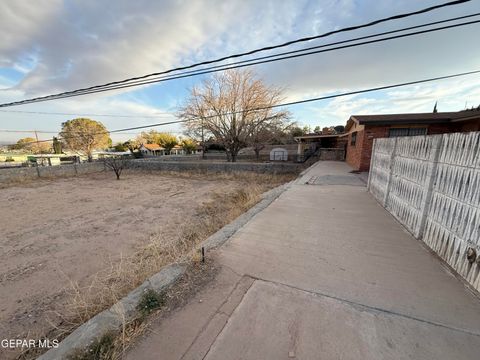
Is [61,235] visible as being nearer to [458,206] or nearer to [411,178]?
[458,206]

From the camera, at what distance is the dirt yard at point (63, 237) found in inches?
118

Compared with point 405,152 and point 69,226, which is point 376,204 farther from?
point 69,226

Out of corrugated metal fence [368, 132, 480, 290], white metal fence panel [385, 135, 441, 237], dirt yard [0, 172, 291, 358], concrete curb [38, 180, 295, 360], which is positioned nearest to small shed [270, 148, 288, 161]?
dirt yard [0, 172, 291, 358]

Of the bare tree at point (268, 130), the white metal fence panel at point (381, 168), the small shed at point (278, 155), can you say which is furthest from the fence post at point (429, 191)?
the small shed at point (278, 155)

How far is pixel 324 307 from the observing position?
6.24ft

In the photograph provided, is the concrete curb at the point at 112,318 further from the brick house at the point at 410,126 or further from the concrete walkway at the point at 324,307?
the brick house at the point at 410,126

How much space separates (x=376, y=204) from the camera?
5273 mm

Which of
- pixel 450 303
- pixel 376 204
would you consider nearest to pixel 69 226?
pixel 450 303

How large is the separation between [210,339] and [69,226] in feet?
23.2

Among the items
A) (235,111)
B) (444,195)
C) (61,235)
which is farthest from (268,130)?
(444,195)

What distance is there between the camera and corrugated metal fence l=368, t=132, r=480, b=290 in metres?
2.26

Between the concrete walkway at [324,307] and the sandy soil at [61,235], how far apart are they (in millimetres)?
2375

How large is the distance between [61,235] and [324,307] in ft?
22.9

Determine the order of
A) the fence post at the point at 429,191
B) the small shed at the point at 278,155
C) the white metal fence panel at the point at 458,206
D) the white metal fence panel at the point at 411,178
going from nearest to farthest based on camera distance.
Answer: the white metal fence panel at the point at 458,206 < the fence post at the point at 429,191 < the white metal fence panel at the point at 411,178 < the small shed at the point at 278,155
